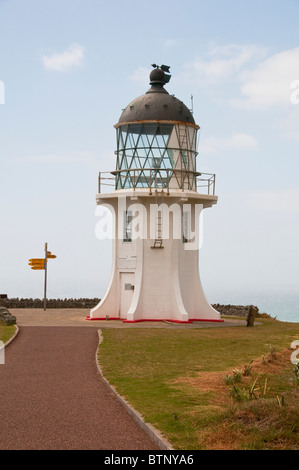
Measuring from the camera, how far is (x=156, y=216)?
34312 millimetres

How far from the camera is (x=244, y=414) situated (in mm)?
12648

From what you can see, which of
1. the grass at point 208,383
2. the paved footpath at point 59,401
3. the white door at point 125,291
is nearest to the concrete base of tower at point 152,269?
the white door at point 125,291

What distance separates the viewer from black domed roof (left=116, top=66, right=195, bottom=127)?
34625 millimetres

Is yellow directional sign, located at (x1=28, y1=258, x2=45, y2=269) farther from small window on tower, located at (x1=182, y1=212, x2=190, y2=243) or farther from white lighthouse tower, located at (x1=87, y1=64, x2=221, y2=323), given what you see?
small window on tower, located at (x1=182, y1=212, x2=190, y2=243)

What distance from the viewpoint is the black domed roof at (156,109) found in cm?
3462

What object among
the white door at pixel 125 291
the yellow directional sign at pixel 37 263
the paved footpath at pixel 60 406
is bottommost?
the paved footpath at pixel 60 406

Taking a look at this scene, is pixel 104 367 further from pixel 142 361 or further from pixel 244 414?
pixel 244 414

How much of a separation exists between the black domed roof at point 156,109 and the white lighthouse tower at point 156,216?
0.05 metres

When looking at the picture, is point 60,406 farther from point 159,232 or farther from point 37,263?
point 37,263

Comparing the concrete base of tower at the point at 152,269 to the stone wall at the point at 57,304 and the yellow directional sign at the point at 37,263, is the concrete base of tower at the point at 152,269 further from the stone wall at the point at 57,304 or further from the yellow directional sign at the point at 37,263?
the stone wall at the point at 57,304

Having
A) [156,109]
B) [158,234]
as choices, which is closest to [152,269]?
[158,234]

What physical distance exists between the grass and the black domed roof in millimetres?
10985

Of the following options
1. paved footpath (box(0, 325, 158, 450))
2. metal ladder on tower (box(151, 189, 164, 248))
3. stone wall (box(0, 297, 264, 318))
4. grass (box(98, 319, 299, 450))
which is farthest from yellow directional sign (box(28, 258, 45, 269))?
paved footpath (box(0, 325, 158, 450))
